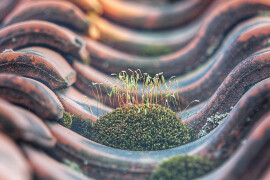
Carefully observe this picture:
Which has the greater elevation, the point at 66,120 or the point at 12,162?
the point at 66,120

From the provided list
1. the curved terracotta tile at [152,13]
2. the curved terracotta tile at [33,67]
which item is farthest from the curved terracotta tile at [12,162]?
the curved terracotta tile at [152,13]

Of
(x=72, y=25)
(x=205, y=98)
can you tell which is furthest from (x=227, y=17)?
Answer: (x=72, y=25)

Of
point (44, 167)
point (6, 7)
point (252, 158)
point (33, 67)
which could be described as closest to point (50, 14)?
point (6, 7)

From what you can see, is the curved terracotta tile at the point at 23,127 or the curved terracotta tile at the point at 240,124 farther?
the curved terracotta tile at the point at 240,124

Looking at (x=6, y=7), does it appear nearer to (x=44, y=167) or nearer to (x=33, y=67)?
(x=33, y=67)

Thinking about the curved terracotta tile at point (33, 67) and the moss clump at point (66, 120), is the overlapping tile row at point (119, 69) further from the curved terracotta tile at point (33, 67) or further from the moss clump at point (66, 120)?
the moss clump at point (66, 120)

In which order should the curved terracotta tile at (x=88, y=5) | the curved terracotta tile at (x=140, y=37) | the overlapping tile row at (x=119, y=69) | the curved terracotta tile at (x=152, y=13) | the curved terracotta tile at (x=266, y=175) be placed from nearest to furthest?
the curved terracotta tile at (x=266, y=175) < the overlapping tile row at (x=119, y=69) < the curved terracotta tile at (x=88, y=5) < the curved terracotta tile at (x=140, y=37) < the curved terracotta tile at (x=152, y=13)

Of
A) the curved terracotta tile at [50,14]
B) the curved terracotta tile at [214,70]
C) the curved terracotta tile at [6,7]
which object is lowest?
the curved terracotta tile at [214,70]
